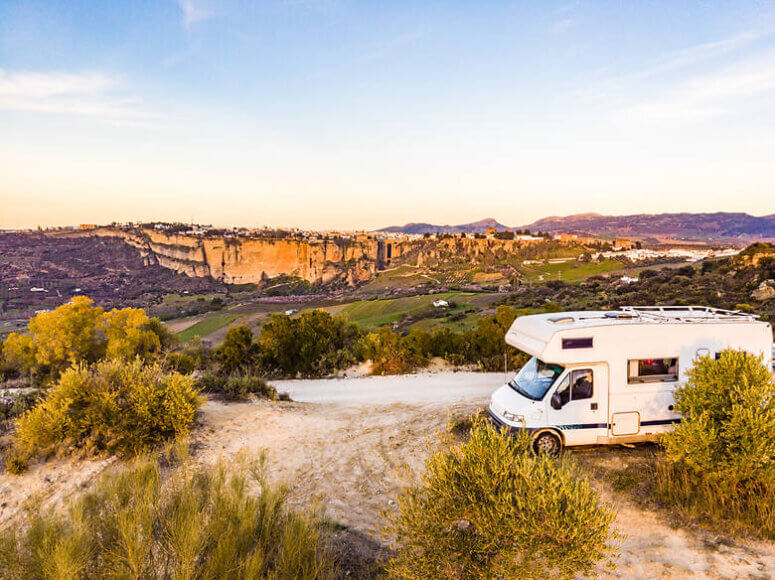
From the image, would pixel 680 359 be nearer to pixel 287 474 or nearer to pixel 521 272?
pixel 287 474

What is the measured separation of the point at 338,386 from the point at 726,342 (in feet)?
39.5

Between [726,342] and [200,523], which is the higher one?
[726,342]

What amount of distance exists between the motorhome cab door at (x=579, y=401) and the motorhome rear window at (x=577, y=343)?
1.17 ft

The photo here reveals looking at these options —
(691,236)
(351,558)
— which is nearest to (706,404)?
(351,558)

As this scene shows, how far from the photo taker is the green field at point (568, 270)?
72125 mm

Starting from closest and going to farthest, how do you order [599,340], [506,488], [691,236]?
[506,488] → [599,340] → [691,236]

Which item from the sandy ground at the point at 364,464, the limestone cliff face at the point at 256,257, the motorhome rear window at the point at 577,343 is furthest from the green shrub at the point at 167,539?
the limestone cliff face at the point at 256,257

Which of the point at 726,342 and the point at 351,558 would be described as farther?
the point at 726,342

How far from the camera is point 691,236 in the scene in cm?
19775

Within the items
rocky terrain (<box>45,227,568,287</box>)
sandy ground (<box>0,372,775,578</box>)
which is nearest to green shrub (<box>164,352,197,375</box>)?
sandy ground (<box>0,372,775,578</box>)

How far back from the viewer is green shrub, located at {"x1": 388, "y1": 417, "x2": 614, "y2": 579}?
356cm

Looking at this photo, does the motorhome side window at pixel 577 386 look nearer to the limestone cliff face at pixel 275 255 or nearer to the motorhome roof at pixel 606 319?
the motorhome roof at pixel 606 319

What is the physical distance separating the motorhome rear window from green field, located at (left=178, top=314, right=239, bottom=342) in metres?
52.5

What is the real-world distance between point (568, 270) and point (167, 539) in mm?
85125
